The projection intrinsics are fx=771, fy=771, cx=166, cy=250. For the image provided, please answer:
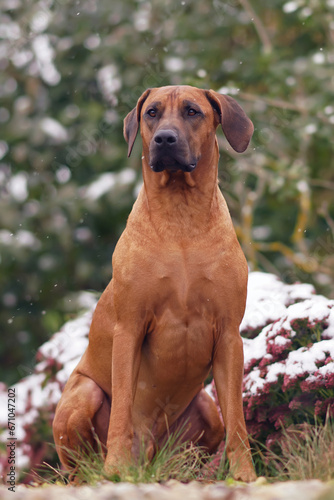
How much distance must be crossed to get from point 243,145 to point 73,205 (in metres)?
3.67

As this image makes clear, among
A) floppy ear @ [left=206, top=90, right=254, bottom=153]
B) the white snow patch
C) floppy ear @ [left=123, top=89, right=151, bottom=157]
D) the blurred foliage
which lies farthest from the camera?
the blurred foliage

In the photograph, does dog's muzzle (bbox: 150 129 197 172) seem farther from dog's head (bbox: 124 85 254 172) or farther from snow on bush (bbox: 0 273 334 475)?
snow on bush (bbox: 0 273 334 475)

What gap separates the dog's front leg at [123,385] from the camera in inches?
139

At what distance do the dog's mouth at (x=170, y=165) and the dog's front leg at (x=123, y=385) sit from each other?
0.76 meters

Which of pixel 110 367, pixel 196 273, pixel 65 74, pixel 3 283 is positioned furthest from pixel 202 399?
pixel 65 74

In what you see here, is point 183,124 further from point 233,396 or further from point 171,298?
point 233,396

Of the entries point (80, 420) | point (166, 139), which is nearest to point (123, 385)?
point (80, 420)

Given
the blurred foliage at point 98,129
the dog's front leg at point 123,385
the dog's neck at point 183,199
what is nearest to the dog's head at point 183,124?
the dog's neck at point 183,199

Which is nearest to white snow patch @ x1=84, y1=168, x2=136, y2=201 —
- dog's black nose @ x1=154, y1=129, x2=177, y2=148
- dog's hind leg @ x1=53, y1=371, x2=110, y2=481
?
dog's hind leg @ x1=53, y1=371, x2=110, y2=481

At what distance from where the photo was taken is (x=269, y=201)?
9.09 meters

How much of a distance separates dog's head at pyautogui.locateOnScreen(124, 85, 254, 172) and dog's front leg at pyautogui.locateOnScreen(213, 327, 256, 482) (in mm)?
855

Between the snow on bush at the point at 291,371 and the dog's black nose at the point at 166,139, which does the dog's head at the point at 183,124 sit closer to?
the dog's black nose at the point at 166,139

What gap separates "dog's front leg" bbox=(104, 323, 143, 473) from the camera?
353 cm

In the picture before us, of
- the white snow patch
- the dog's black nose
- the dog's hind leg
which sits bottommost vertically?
the dog's hind leg
